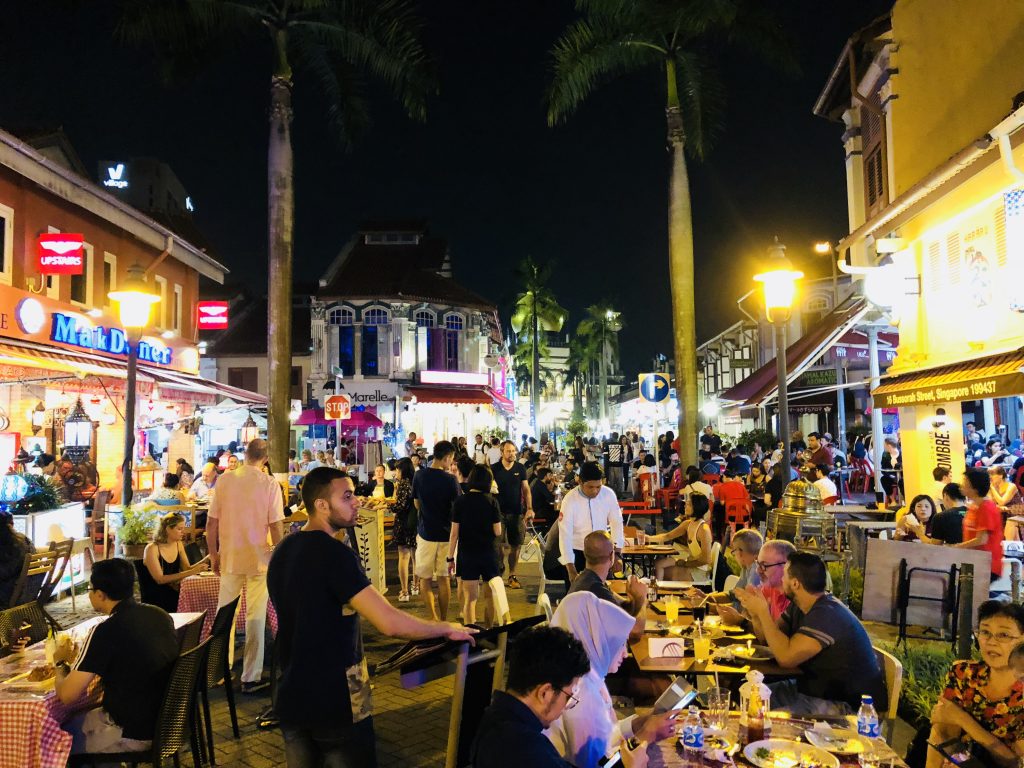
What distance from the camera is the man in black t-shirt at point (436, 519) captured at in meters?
8.99

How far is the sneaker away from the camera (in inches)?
278

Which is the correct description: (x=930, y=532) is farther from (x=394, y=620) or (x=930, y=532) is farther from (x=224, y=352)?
(x=224, y=352)

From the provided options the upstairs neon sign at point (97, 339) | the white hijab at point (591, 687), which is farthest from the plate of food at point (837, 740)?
the upstairs neon sign at point (97, 339)

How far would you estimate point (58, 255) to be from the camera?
47.3 ft

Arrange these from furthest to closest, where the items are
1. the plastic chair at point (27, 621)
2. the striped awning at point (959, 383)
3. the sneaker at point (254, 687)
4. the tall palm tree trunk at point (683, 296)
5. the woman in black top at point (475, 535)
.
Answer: the tall palm tree trunk at point (683, 296) < the striped awning at point (959, 383) < the woman in black top at point (475, 535) < the sneaker at point (254, 687) < the plastic chair at point (27, 621)

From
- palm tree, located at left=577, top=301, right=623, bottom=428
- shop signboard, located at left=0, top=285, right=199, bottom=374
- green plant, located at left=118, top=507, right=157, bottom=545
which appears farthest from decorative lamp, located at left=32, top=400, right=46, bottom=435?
palm tree, located at left=577, top=301, right=623, bottom=428

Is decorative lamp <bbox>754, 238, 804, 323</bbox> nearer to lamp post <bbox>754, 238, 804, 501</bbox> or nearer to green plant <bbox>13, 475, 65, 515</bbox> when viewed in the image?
lamp post <bbox>754, 238, 804, 501</bbox>

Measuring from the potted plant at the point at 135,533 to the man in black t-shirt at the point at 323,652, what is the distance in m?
6.65

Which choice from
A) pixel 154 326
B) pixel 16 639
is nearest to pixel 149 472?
pixel 154 326

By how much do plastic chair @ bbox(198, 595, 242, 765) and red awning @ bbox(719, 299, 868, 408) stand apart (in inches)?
518

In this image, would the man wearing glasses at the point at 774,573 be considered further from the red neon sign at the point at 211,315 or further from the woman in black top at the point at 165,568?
the red neon sign at the point at 211,315

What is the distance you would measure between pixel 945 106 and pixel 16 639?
1426 centimetres

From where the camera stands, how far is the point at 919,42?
13.5 m

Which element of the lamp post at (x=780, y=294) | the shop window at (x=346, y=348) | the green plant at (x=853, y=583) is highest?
the shop window at (x=346, y=348)
